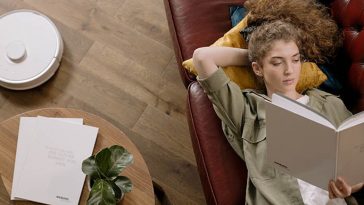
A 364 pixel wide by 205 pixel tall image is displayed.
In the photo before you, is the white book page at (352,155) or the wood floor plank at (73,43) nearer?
the white book page at (352,155)

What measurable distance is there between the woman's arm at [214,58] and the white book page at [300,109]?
1.40 ft

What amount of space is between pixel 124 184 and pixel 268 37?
0.69m

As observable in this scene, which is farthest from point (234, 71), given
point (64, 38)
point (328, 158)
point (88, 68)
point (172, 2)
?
point (64, 38)

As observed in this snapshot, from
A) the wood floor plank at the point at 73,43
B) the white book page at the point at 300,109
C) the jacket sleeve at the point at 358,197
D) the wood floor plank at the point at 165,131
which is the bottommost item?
the wood floor plank at the point at 165,131

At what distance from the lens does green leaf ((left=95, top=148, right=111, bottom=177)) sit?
131 centimetres

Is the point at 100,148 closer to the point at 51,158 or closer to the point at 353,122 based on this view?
the point at 51,158

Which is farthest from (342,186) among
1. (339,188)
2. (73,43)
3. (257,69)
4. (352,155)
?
(73,43)

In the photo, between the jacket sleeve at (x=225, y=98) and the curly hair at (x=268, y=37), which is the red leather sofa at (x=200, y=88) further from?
the curly hair at (x=268, y=37)

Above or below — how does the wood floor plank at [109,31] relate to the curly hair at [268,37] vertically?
below

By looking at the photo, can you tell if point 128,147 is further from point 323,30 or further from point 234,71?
point 323,30

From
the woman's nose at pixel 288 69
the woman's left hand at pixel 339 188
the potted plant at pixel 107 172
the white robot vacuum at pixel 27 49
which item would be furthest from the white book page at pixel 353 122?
the white robot vacuum at pixel 27 49

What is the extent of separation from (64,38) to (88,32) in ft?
0.40

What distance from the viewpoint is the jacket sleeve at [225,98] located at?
5.00 feet

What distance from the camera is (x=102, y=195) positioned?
1279 mm
